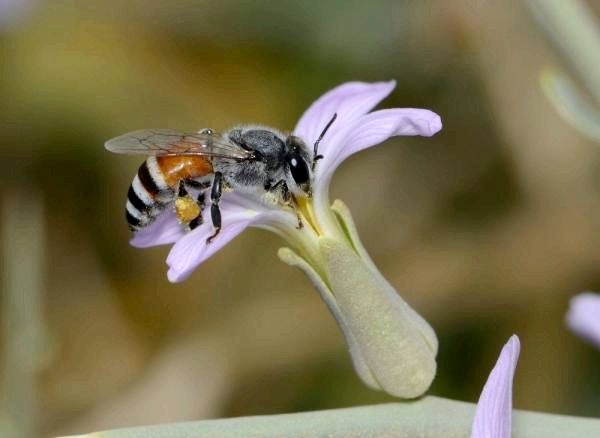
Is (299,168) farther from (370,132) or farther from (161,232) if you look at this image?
(161,232)

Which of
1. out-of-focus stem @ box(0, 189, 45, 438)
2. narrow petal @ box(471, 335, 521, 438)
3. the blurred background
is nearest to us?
narrow petal @ box(471, 335, 521, 438)

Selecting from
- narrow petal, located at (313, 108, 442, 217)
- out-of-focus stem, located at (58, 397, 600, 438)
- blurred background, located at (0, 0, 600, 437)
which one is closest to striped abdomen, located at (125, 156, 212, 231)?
narrow petal, located at (313, 108, 442, 217)

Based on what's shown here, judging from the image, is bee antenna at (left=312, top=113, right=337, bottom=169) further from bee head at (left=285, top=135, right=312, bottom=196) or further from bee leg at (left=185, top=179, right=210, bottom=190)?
bee leg at (left=185, top=179, right=210, bottom=190)

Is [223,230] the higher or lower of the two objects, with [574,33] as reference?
lower

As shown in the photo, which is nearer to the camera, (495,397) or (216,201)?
(495,397)

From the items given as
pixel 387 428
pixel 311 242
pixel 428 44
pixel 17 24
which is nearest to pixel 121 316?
pixel 17 24

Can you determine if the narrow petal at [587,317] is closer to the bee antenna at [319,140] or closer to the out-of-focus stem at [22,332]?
the bee antenna at [319,140]

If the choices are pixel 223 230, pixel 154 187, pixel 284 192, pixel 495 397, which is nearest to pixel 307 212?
pixel 284 192

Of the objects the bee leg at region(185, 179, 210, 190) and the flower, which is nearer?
the flower
